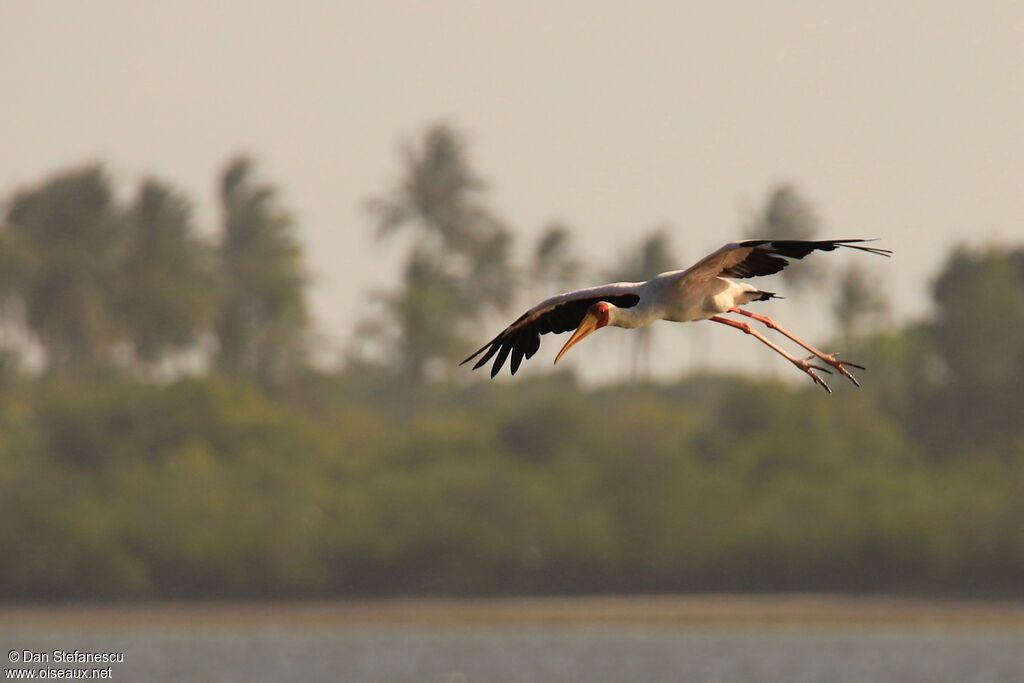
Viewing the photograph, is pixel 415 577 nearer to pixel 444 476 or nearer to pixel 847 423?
pixel 444 476

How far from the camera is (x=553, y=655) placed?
251 feet

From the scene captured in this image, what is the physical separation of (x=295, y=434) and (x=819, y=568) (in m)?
20.8

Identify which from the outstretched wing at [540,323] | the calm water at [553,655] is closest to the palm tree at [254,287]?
the calm water at [553,655]

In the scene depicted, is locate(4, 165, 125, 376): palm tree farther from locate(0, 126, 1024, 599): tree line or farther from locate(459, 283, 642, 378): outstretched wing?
locate(459, 283, 642, 378): outstretched wing

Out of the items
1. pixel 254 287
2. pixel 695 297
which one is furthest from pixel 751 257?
pixel 254 287

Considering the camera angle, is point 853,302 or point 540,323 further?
point 853,302

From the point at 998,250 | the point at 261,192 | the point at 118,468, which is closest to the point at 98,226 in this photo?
the point at 261,192

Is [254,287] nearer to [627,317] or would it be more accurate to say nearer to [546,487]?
[546,487]

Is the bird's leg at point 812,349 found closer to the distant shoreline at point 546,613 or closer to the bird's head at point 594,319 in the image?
the bird's head at point 594,319

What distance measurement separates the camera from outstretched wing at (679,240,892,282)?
1351cm

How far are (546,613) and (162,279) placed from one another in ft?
78.6

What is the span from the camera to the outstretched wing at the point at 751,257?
13.5m

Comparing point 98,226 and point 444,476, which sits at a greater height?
point 98,226

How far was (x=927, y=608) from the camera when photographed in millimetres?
79750
